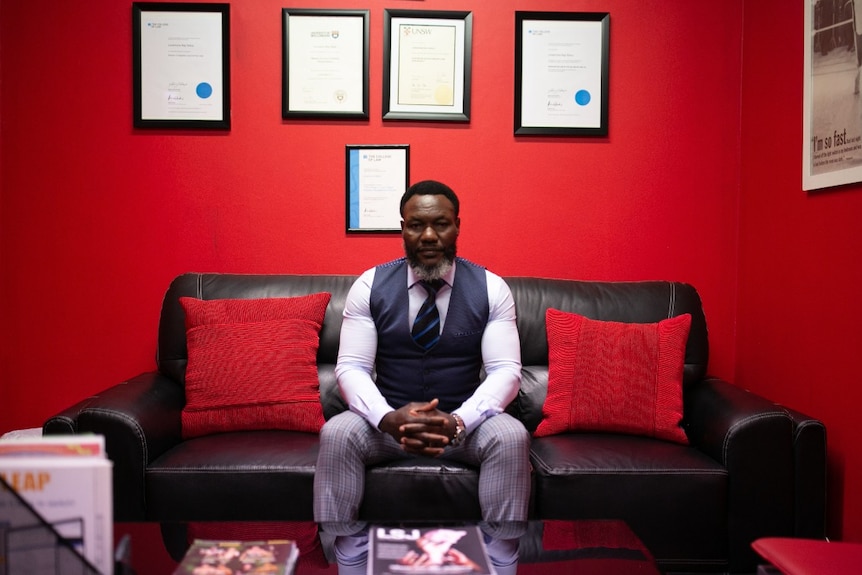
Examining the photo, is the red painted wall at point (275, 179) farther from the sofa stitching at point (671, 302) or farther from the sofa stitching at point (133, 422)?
the sofa stitching at point (133, 422)

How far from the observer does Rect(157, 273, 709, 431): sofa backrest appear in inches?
97.2

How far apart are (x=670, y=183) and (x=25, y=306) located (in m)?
2.80

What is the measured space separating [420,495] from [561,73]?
1861 millimetres

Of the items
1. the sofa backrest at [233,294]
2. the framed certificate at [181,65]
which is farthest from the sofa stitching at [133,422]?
the framed certificate at [181,65]

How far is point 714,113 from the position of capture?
9.43 ft

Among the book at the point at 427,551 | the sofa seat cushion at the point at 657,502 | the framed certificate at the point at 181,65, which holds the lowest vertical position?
the sofa seat cushion at the point at 657,502

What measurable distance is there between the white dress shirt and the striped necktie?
24mm

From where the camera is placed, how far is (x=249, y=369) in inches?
90.6

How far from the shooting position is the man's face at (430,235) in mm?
2180

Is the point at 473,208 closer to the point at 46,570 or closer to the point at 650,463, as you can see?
the point at 650,463

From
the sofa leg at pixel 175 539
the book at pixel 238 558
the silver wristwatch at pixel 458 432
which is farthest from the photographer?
the silver wristwatch at pixel 458 432

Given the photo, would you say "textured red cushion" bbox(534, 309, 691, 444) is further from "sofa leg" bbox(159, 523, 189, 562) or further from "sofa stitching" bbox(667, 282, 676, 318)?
"sofa leg" bbox(159, 523, 189, 562)

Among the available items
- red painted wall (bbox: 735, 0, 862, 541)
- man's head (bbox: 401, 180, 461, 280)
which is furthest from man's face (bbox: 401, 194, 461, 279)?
red painted wall (bbox: 735, 0, 862, 541)

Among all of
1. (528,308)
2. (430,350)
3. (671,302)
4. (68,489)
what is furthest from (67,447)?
(671,302)
